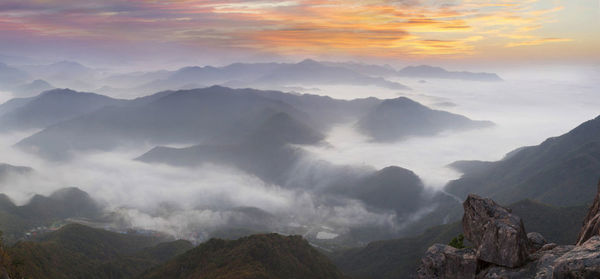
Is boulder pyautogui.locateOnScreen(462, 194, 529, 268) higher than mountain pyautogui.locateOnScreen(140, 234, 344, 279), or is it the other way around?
boulder pyautogui.locateOnScreen(462, 194, 529, 268)

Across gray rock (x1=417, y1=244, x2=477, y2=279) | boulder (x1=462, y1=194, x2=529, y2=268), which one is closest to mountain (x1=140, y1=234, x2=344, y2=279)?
gray rock (x1=417, y1=244, x2=477, y2=279)

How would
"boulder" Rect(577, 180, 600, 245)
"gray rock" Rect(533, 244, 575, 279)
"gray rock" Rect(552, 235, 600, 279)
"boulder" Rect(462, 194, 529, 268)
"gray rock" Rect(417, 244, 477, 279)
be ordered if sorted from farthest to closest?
"gray rock" Rect(417, 244, 477, 279) → "boulder" Rect(577, 180, 600, 245) → "boulder" Rect(462, 194, 529, 268) → "gray rock" Rect(533, 244, 575, 279) → "gray rock" Rect(552, 235, 600, 279)

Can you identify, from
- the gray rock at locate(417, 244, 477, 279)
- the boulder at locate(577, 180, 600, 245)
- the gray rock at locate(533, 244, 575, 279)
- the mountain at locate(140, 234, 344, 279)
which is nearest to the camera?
the gray rock at locate(533, 244, 575, 279)

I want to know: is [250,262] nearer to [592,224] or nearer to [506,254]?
[506,254]

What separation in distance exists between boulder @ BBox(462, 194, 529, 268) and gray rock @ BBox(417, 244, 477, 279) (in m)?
1.21

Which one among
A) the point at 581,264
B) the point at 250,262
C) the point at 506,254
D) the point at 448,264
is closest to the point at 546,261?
the point at 506,254

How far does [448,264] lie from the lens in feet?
98.8

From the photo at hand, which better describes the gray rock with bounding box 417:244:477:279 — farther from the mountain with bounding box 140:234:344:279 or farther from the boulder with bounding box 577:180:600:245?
the mountain with bounding box 140:234:344:279

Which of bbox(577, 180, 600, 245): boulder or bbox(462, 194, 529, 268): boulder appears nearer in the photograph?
bbox(462, 194, 529, 268): boulder

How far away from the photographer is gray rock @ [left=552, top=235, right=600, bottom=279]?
19.8 meters

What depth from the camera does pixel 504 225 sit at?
2638cm

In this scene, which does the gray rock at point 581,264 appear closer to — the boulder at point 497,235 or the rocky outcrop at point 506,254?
the rocky outcrop at point 506,254

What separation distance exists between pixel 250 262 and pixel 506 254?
155 metres

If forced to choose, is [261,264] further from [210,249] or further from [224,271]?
[210,249]
